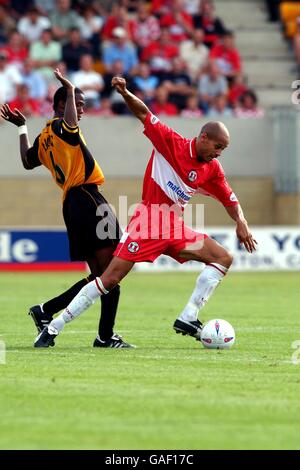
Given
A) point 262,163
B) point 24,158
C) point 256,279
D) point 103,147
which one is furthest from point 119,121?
point 24,158

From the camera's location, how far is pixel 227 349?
12.0 meters

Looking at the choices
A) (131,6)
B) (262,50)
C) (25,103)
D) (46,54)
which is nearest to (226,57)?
(262,50)

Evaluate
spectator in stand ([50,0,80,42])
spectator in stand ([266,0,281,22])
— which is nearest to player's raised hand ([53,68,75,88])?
spectator in stand ([50,0,80,42])

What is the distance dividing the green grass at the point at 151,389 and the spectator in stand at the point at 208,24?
1643 centimetres

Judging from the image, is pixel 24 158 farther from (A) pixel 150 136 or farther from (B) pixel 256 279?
(B) pixel 256 279

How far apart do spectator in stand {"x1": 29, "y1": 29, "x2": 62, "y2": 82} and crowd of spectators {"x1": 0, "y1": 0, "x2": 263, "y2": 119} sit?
0.02 metres

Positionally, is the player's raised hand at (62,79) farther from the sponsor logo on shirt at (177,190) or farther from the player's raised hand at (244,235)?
the player's raised hand at (244,235)

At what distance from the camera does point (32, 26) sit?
95.9ft

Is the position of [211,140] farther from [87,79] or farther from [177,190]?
[87,79]

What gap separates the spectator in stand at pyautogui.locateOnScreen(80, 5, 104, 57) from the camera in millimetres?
29594

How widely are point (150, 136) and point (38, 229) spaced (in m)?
15.1

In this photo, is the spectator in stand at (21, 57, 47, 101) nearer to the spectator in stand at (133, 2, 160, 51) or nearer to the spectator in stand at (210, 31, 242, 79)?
the spectator in stand at (133, 2, 160, 51)
